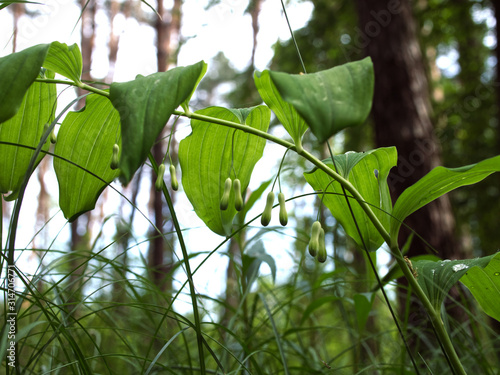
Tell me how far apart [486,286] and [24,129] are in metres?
1.07

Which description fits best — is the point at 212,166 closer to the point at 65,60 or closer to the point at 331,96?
the point at 65,60

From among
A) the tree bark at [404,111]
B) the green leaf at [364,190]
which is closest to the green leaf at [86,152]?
the green leaf at [364,190]

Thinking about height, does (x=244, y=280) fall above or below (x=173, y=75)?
below

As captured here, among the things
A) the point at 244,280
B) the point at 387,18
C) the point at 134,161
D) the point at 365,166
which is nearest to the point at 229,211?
the point at 365,166

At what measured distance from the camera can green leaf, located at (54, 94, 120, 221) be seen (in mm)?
988

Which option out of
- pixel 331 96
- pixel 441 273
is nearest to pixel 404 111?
pixel 441 273

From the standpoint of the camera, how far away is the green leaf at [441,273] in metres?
0.79

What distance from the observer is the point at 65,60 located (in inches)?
33.1

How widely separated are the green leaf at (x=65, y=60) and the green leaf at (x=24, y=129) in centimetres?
14

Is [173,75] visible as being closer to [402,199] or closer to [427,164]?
[402,199]

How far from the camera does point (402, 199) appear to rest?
2.80 ft

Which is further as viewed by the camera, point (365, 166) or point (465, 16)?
point (465, 16)

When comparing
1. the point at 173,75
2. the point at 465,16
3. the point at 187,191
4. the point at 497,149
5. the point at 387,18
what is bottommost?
the point at 187,191

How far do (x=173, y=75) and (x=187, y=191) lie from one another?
1.20ft
